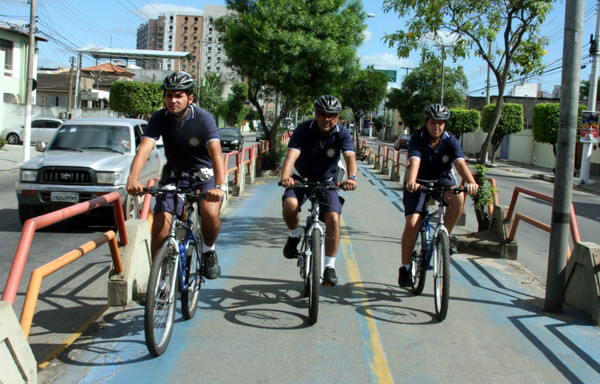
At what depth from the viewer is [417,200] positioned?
18.9 feet

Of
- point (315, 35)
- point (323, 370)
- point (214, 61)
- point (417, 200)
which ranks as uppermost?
point (214, 61)

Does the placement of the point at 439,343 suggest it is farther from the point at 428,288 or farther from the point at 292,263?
the point at 292,263

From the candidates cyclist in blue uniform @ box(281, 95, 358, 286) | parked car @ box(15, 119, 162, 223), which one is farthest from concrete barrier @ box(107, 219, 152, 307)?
parked car @ box(15, 119, 162, 223)

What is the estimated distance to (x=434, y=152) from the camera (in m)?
5.89

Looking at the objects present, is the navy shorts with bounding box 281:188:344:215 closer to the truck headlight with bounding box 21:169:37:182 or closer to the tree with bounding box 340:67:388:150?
the truck headlight with bounding box 21:169:37:182

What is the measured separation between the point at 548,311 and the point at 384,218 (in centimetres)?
616

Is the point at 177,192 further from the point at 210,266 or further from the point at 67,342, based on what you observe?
the point at 67,342

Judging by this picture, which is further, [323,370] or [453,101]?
[453,101]

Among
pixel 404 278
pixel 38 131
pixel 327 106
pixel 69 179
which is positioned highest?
pixel 38 131

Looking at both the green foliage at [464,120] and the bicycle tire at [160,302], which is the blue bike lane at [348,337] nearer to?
the bicycle tire at [160,302]

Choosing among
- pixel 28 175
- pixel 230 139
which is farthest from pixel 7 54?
pixel 28 175

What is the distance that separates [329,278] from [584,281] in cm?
246

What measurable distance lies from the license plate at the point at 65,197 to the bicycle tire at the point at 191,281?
4557 millimetres

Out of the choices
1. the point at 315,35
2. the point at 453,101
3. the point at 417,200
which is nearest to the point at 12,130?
the point at 315,35
